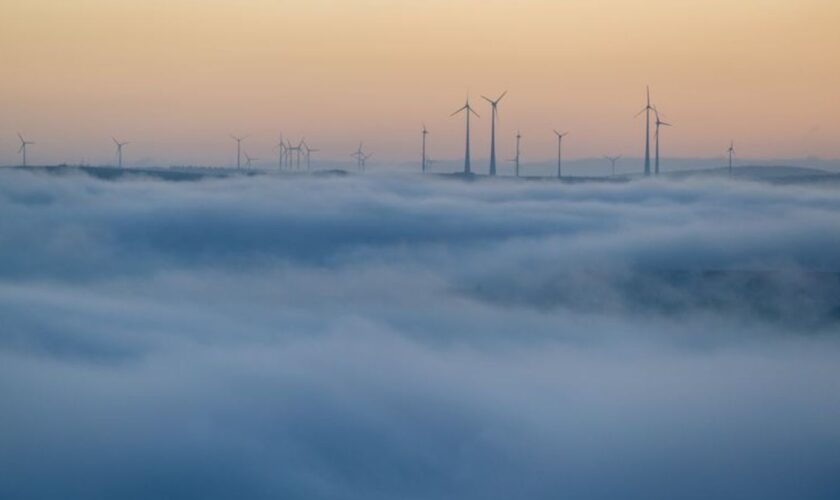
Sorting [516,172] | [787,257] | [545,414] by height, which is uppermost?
[516,172]

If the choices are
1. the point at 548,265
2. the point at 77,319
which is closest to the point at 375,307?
the point at 548,265

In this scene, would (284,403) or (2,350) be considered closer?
(284,403)

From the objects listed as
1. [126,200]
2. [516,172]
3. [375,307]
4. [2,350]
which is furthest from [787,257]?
[126,200]

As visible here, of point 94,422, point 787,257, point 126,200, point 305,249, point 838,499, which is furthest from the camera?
point 126,200

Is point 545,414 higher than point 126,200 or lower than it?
lower

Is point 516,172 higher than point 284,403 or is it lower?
higher

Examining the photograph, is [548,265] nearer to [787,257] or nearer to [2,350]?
[787,257]

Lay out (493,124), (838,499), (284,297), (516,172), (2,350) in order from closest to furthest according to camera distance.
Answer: (838,499)
(2,350)
(493,124)
(284,297)
(516,172)

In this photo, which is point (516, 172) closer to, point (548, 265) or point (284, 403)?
point (548, 265)

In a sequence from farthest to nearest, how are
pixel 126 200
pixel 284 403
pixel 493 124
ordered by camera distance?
pixel 126 200, pixel 493 124, pixel 284 403
